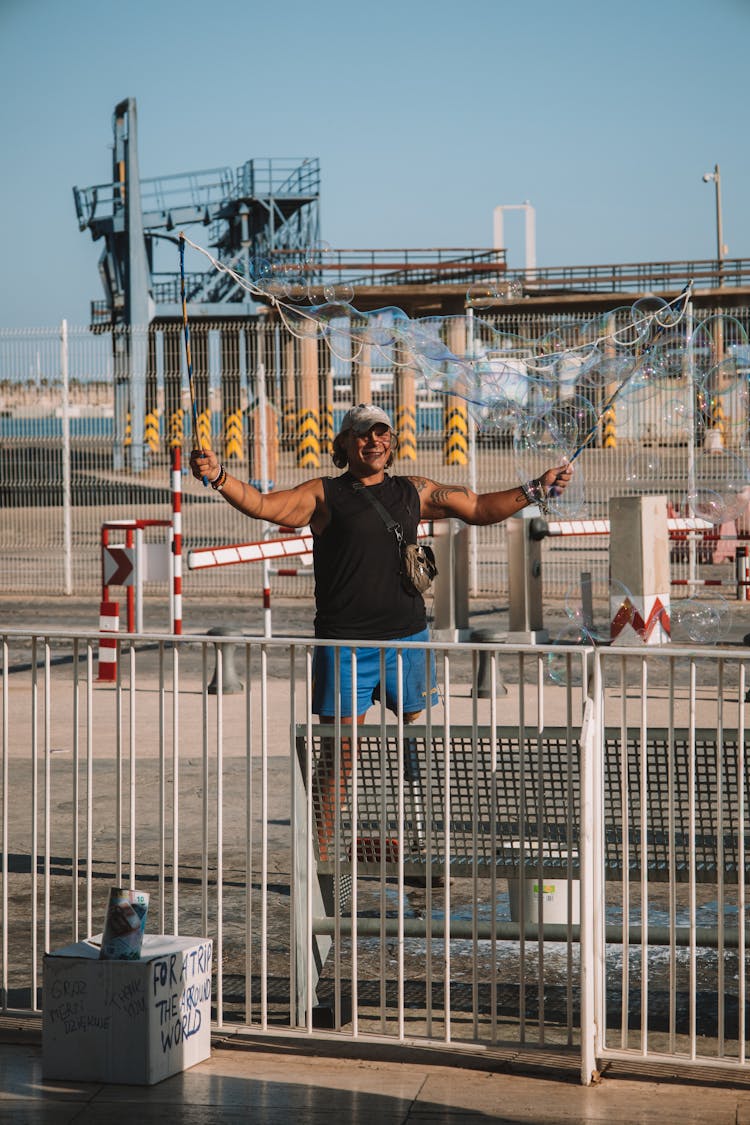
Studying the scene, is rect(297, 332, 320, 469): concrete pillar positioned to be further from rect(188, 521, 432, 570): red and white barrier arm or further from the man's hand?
the man's hand

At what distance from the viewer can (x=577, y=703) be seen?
11.5 m

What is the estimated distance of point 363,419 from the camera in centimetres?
620

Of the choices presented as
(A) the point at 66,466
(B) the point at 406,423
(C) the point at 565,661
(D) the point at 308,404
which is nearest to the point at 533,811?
(C) the point at 565,661

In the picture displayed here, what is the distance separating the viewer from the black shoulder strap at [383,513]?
6137 millimetres

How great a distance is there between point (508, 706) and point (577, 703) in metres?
0.99

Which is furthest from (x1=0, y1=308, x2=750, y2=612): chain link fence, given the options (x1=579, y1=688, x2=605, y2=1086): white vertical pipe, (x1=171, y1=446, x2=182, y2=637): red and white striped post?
(x1=579, y1=688, x2=605, y2=1086): white vertical pipe

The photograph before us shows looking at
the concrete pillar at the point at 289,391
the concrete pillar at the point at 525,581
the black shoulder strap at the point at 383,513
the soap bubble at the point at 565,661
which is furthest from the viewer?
the concrete pillar at the point at 289,391

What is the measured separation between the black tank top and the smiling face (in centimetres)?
13

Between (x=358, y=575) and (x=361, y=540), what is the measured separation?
0.14 meters

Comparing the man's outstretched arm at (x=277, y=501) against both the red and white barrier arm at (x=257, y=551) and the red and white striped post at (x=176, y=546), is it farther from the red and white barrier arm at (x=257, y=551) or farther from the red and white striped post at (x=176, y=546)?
the red and white striped post at (x=176, y=546)

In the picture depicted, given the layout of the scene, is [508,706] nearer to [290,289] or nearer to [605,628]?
[290,289]

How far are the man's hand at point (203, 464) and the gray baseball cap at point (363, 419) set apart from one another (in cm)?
60

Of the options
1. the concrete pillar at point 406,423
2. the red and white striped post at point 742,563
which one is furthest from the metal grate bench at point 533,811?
the concrete pillar at point 406,423

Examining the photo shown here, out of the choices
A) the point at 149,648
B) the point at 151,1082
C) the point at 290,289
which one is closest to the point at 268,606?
the point at 149,648
